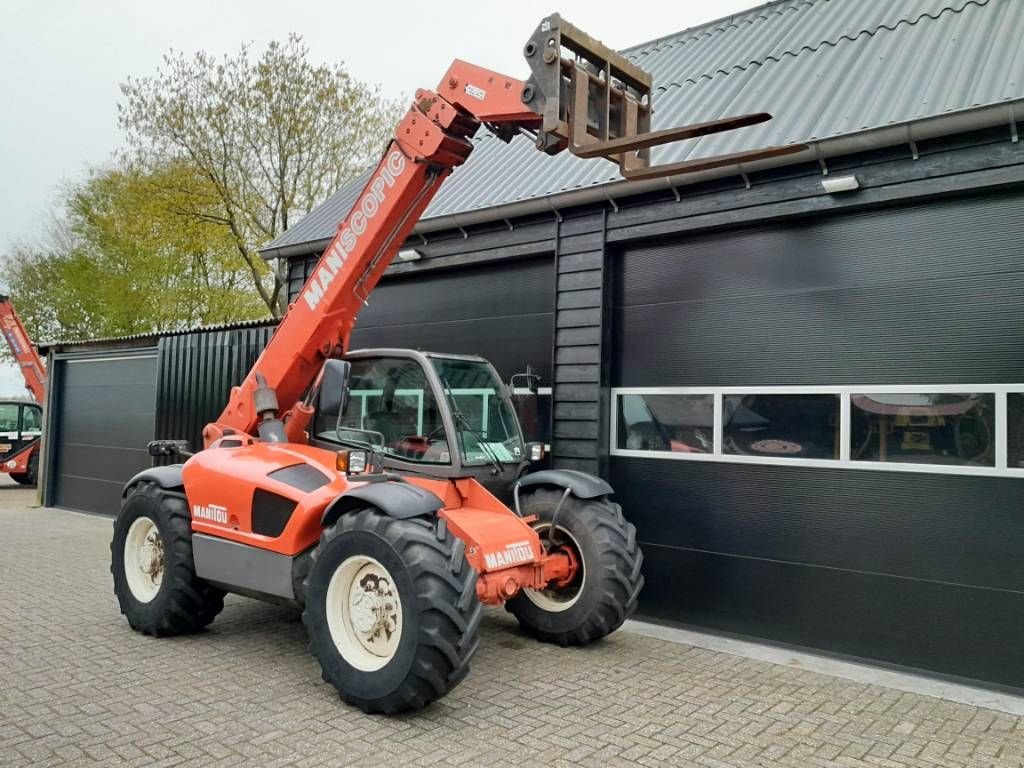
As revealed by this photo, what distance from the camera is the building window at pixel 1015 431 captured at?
4.86m

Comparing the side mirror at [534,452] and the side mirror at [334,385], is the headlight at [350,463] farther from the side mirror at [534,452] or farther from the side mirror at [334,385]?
the side mirror at [534,452]

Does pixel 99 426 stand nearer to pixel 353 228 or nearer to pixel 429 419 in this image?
pixel 353 228

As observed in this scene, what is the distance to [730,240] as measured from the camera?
6.24 m

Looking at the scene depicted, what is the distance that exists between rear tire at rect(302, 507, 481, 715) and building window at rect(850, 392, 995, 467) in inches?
118

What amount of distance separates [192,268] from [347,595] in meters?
21.1

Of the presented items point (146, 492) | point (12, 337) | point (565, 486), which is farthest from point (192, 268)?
point (565, 486)

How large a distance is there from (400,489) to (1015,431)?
3.78 metres

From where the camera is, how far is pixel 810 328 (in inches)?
227

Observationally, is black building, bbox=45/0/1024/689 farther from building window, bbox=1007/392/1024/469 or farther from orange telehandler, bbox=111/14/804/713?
orange telehandler, bbox=111/14/804/713

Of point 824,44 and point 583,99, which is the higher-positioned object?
point 824,44

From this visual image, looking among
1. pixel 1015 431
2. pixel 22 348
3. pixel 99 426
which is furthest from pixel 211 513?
pixel 22 348

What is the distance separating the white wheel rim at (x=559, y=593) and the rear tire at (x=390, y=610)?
132 centimetres

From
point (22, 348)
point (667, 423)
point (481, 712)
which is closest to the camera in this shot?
point (481, 712)

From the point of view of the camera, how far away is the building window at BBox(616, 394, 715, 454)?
6238 millimetres
